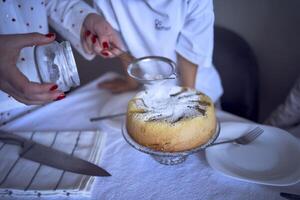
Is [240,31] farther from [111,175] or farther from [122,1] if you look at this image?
[111,175]

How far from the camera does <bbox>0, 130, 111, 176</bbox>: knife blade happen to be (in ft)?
1.46

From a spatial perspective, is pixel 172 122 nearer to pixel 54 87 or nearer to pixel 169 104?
pixel 169 104

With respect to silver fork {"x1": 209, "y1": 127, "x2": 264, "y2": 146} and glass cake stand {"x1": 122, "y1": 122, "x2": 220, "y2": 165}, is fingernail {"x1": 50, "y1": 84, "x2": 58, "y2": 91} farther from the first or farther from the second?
silver fork {"x1": 209, "y1": 127, "x2": 264, "y2": 146}

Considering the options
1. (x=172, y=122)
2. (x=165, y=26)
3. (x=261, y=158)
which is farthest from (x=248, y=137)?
(x=165, y=26)

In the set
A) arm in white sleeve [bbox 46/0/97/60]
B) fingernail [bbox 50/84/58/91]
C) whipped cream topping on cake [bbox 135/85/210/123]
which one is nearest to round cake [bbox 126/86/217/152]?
whipped cream topping on cake [bbox 135/85/210/123]

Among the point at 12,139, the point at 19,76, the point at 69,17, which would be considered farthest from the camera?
the point at 69,17

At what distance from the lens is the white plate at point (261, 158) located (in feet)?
1.38

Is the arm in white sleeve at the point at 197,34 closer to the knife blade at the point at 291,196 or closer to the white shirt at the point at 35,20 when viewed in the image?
the white shirt at the point at 35,20

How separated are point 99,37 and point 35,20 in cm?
13

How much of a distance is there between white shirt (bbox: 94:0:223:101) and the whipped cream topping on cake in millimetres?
152

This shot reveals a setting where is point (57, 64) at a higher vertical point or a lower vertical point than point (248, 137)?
higher

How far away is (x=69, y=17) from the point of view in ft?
2.05

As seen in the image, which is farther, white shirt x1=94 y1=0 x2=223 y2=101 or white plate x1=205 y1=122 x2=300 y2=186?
white shirt x1=94 y1=0 x2=223 y2=101

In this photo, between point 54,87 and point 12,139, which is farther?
point 12,139
